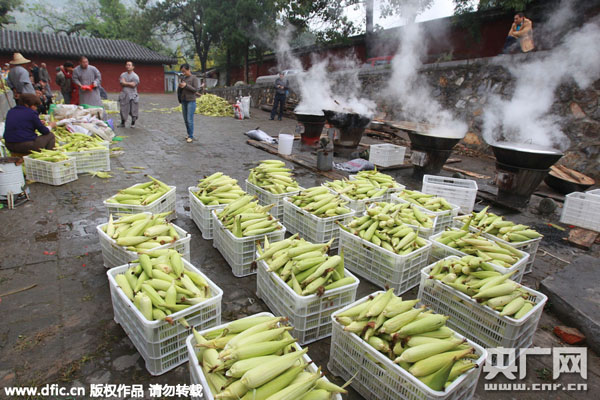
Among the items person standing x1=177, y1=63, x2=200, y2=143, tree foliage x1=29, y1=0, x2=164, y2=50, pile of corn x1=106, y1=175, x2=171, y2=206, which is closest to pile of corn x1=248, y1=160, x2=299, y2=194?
pile of corn x1=106, y1=175, x2=171, y2=206

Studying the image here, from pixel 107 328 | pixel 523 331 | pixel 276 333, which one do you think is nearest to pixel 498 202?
pixel 523 331

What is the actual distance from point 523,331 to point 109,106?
16788mm

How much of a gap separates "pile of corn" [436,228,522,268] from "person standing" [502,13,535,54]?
28.6ft

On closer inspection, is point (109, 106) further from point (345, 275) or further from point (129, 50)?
point (129, 50)

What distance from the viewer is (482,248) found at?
3.47 meters

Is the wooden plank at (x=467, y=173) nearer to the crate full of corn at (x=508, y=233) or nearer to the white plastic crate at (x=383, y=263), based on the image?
the crate full of corn at (x=508, y=233)

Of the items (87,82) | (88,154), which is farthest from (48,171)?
(87,82)

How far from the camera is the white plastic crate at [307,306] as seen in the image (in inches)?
106

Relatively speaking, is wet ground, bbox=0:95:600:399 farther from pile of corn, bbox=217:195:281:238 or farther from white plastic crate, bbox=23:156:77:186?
pile of corn, bbox=217:195:281:238

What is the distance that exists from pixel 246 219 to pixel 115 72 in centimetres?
3297

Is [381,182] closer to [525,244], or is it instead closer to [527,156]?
[525,244]

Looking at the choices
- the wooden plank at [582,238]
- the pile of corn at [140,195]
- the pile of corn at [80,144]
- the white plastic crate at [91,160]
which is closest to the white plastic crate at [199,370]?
the pile of corn at [140,195]

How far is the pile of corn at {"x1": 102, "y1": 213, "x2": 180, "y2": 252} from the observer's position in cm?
322

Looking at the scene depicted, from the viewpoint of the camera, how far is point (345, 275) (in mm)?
3057
